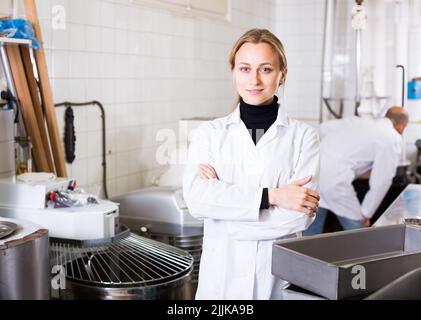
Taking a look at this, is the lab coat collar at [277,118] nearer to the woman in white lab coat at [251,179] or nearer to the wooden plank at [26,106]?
the woman in white lab coat at [251,179]

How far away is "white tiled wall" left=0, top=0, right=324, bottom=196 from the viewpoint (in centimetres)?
247

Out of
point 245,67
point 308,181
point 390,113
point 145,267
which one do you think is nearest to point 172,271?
point 145,267

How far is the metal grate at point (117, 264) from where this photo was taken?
1.76m

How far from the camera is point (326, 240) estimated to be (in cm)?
122

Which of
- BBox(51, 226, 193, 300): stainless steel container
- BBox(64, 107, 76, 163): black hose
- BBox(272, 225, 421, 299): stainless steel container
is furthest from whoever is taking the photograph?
BBox(64, 107, 76, 163): black hose

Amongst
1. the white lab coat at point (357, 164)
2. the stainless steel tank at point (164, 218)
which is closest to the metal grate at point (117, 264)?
the stainless steel tank at point (164, 218)

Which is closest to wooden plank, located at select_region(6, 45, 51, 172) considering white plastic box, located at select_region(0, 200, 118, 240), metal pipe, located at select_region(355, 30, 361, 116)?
white plastic box, located at select_region(0, 200, 118, 240)

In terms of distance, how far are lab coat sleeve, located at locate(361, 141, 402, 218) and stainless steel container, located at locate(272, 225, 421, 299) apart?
69.5 inches

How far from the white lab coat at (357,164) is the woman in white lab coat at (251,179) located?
1.61m

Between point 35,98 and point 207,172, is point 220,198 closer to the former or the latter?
point 207,172

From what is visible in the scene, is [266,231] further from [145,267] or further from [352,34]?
[352,34]

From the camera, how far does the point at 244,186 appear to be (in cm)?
151

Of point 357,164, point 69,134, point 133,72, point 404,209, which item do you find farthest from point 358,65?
point 69,134

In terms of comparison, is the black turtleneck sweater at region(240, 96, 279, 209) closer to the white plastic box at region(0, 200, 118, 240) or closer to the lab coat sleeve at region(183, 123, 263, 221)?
the lab coat sleeve at region(183, 123, 263, 221)
